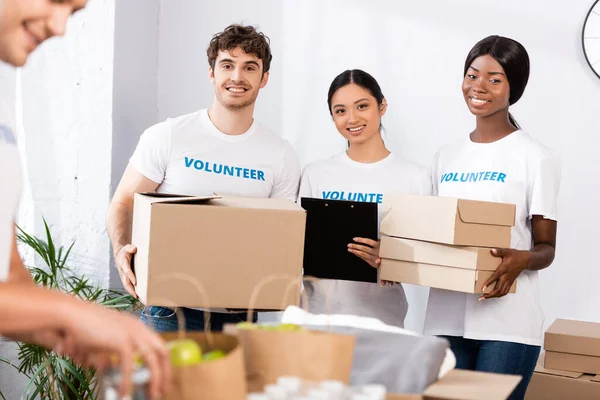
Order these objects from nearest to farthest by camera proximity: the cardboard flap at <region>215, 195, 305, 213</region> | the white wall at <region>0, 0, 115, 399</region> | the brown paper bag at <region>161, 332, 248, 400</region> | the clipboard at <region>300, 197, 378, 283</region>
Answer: the brown paper bag at <region>161, 332, 248, 400</region> < the cardboard flap at <region>215, 195, 305, 213</region> < the clipboard at <region>300, 197, 378, 283</region> < the white wall at <region>0, 0, 115, 399</region>

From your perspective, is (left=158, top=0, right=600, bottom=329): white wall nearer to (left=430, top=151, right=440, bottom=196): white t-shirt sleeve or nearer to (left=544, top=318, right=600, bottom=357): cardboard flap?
(left=544, top=318, right=600, bottom=357): cardboard flap

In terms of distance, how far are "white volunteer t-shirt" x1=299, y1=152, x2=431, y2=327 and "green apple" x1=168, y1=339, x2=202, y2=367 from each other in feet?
4.47

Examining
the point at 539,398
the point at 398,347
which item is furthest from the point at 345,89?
the point at 398,347

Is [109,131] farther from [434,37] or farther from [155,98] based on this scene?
[434,37]

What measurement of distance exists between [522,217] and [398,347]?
123 cm

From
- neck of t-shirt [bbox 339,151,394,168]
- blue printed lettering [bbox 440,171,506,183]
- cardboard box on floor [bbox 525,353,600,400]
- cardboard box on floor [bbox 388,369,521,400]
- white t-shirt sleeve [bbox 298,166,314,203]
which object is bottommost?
cardboard box on floor [bbox 525,353,600,400]

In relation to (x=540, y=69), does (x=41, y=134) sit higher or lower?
lower

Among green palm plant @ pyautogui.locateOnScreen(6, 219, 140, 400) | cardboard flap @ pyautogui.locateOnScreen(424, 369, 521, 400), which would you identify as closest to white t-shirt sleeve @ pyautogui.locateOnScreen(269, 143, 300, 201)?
green palm plant @ pyautogui.locateOnScreen(6, 219, 140, 400)

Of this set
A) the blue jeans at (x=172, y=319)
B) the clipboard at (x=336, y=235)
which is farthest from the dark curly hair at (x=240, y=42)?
the blue jeans at (x=172, y=319)

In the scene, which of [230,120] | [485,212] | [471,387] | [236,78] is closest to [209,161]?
[230,120]

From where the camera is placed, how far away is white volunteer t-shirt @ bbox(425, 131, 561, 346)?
227 cm

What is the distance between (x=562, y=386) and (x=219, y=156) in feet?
4.59

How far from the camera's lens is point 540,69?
297 centimetres

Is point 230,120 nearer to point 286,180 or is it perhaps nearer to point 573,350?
point 286,180
